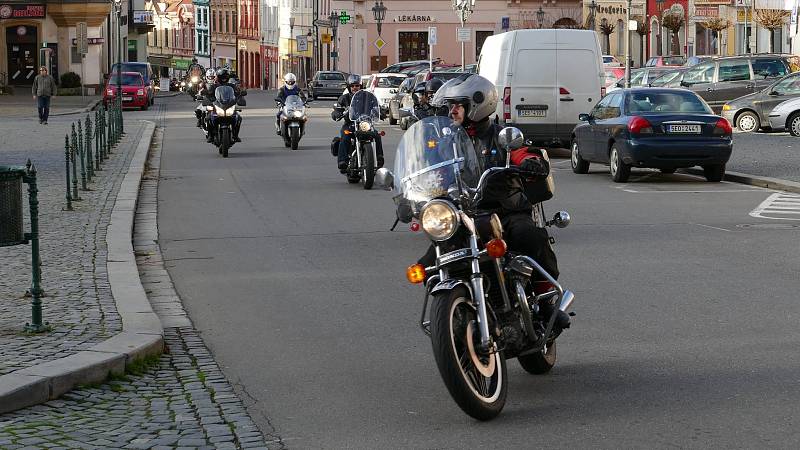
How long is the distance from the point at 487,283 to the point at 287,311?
3486 mm

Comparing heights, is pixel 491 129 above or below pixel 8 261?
above

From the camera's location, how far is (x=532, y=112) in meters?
28.9

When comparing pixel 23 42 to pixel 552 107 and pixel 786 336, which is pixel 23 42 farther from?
pixel 786 336

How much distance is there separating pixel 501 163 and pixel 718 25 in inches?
3151

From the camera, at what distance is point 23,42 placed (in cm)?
7731

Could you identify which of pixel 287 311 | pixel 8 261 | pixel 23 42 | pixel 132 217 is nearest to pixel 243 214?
pixel 132 217

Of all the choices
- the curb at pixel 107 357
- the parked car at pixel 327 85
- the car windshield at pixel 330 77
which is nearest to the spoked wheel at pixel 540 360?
the curb at pixel 107 357

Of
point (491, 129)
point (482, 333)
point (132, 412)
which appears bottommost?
point (132, 412)

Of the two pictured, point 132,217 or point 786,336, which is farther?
point 132,217

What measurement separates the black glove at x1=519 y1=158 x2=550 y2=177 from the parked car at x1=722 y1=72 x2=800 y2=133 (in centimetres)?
2899

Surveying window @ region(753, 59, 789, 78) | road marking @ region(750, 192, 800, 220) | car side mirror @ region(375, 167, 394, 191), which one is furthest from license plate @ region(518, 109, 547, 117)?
car side mirror @ region(375, 167, 394, 191)

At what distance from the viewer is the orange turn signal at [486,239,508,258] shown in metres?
7.10

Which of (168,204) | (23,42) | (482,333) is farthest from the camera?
(23,42)

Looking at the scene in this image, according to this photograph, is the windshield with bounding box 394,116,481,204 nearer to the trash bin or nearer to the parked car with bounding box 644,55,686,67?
the trash bin
